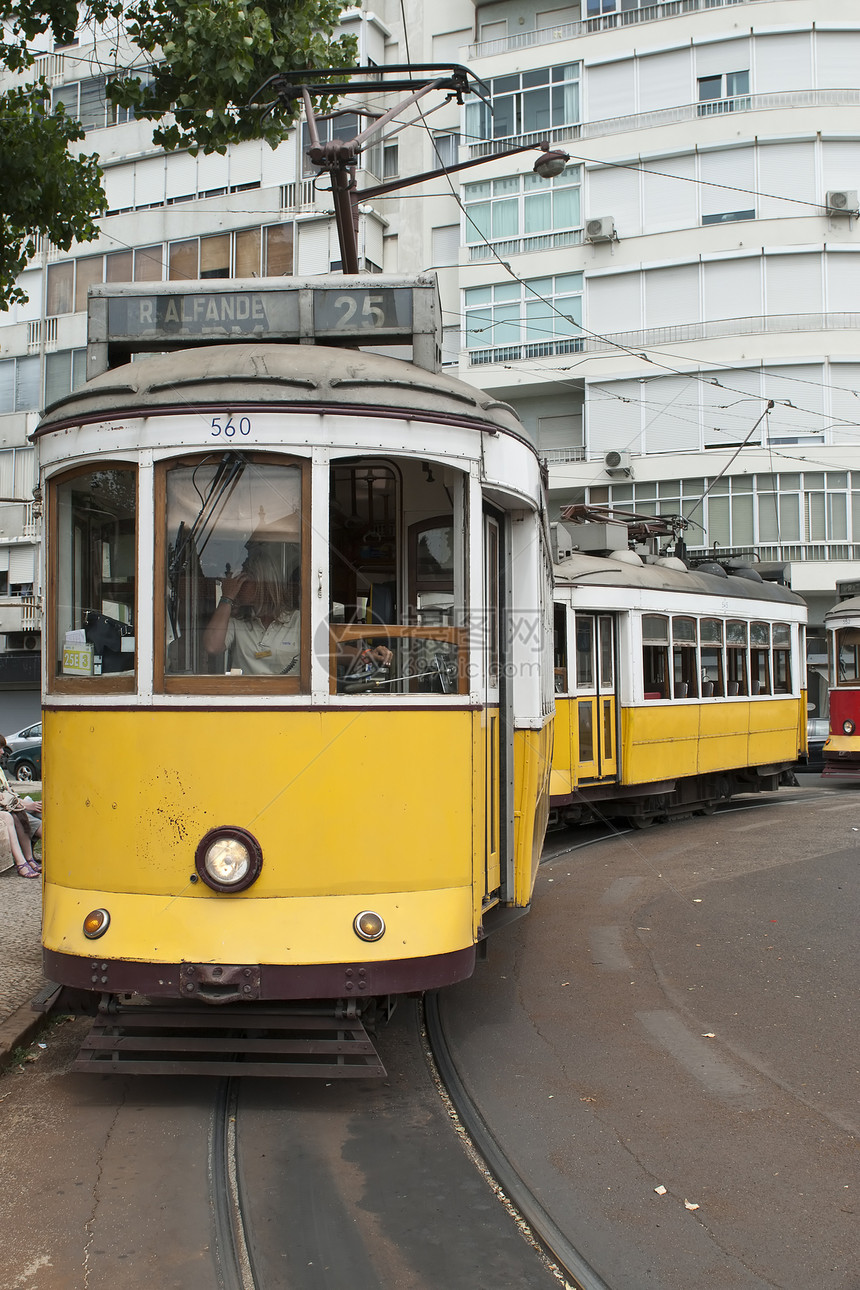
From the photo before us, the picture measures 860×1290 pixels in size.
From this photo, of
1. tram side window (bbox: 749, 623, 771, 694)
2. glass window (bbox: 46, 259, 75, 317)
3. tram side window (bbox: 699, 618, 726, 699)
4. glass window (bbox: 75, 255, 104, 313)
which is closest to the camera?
tram side window (bbox: 699, 618, 726, 699)

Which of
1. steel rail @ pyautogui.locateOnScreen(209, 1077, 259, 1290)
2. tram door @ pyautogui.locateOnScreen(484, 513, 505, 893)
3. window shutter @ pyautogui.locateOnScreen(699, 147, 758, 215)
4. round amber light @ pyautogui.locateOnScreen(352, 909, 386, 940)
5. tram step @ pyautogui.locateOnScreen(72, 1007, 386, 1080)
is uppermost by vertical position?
window shutter @ pyautogui.locateOnScreen(699, 147, 758, 215)

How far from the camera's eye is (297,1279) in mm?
3463

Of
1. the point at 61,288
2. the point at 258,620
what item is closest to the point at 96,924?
the point at 258,620

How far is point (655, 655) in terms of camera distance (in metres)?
14.0

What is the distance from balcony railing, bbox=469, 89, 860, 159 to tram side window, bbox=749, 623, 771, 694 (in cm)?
1750

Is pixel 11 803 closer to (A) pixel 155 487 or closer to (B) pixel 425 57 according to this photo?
(A) pixel 155 487

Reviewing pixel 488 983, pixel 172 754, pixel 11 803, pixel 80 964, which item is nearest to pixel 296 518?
pixel 172 754

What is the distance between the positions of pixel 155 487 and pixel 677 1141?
3.36 m

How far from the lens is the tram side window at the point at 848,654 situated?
19625mm

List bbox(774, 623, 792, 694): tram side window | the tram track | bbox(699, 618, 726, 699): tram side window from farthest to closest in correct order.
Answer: bbox(774, 623, 792, 694): tram side window
bbox(699, 618, 726, 699): tram side window
the tram track

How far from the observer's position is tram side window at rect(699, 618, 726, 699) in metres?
15.1

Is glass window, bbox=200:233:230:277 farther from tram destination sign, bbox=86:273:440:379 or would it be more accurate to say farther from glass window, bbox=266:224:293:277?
tram destination sign, bbox=86:273:440:379

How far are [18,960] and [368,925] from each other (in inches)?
135

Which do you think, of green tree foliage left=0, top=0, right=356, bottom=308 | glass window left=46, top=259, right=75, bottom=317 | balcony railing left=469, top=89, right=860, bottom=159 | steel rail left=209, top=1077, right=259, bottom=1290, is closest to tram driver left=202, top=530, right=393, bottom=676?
steel rail left=209, top=1077, right=259, bottom=1290
